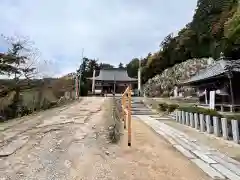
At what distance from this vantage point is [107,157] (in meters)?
5.12

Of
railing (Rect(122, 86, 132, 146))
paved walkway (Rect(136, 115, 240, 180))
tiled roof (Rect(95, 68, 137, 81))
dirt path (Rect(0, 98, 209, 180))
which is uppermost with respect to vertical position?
tiled roof (Rect(95, 68, 137, 81))

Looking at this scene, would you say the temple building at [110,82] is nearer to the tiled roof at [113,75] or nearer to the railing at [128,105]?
the tiled roof at [113,75]

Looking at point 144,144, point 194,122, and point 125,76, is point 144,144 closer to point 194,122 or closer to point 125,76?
point 194,122

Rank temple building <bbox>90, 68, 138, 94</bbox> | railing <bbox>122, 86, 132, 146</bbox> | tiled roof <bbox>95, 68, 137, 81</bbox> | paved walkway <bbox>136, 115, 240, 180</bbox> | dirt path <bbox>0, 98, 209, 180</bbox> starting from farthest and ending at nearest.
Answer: tiled roof <bbox>95, 68, 137, 81</bbox> < temple building <bbox>90, 68, 138, 94</bbox> < railing <bbox>122, 86, 132, 146</bbox> < paved walkway <bbox>136, 115, 240, 180</bbox> < dirt path <bbox>0, 98, 209, 180</bbox>

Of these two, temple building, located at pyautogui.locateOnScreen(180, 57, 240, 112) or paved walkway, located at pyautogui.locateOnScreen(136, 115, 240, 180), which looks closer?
paved walkway, located at pyautogui.locateOnScreen(136, 115, 240, 180)

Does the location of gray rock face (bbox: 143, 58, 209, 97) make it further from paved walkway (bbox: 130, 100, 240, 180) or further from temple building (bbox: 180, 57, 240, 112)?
paved walkway (bbox: 130, 100, 240, 180)

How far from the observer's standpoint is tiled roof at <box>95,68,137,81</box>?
142 ft

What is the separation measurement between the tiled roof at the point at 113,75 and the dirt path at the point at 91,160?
36367 mm

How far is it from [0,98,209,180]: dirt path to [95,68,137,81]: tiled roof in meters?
36.4

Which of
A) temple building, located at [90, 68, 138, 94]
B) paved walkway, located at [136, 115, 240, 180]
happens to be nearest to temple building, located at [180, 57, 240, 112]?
paved walkway, located at [136, 115, 240, 180]

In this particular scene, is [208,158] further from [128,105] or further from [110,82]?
[110,82]

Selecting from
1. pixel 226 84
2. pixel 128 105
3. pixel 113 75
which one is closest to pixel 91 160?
pixel 128 105

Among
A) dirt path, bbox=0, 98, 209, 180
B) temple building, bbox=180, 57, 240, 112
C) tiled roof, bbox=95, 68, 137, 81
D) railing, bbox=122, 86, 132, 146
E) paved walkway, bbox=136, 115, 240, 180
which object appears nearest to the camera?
dirt path, bbox=0, 98, 209, 180

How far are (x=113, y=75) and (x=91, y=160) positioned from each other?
39693 mm
